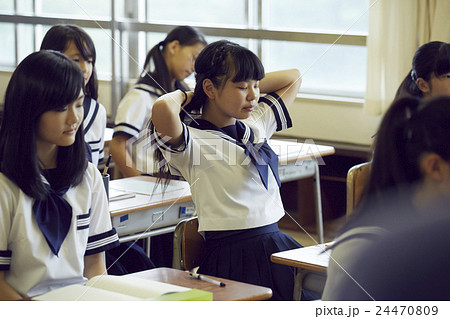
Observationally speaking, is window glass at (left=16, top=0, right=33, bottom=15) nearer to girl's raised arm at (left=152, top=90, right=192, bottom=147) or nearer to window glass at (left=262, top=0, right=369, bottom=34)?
window glass at (left=262, top=0, right=369, bottom=34)

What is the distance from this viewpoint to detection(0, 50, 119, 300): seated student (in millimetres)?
1436

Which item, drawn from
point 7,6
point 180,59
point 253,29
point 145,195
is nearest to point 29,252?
point 145,195

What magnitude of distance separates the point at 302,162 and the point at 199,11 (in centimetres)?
171

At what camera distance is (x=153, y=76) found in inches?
128

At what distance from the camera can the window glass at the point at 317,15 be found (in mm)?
3977

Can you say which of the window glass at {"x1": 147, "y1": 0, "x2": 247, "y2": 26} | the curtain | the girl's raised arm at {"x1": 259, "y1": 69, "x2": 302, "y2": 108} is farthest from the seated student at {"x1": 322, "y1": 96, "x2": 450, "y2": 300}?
the window glass at {"x1": 147, "y1": 0, "x2": 247, "y2": 26}

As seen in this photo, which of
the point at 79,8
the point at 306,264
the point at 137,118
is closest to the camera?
the point at 306,264

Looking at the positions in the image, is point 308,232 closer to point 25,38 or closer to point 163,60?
point 163,60

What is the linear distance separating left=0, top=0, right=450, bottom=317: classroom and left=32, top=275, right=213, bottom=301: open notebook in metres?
0.04

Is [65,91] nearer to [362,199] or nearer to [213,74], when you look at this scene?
[213,74]

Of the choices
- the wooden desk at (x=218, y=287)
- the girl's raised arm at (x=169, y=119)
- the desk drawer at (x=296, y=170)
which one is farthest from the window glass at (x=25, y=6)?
the wooden desk at (x=218, y=287)

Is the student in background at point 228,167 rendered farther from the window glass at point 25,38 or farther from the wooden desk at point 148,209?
the window glass at point 25,38

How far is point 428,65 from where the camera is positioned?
7.61 feet

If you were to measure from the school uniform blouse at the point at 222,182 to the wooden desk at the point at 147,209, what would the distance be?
0.48 metres
